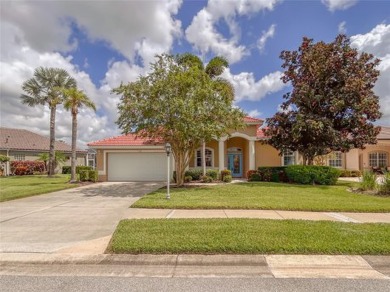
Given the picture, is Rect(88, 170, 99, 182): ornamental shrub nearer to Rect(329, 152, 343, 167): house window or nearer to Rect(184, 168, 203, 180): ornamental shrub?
Rect(184, 168, 203, 180): ornamental shrub

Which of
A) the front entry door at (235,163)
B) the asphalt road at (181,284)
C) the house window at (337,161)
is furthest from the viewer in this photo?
the house window at (337,161)

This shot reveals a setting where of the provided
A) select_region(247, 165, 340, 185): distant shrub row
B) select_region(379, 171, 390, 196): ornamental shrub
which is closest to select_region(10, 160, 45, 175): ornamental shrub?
select_region(247, 165, 340, 185): distant shrub row

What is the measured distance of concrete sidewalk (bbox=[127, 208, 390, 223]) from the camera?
8.09 meters

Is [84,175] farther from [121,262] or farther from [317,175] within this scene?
[121,262]

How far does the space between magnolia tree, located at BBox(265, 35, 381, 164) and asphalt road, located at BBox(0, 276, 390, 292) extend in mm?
13186

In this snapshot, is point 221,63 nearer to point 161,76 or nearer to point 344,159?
point 161,76

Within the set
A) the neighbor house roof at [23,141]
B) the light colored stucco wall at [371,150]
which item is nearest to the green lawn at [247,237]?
the light colored stucco wall at [371,150]

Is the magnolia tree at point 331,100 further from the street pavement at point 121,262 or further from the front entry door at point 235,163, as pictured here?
the street pavement at point 121,262

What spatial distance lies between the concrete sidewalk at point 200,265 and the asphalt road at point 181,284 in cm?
17

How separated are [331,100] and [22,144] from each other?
36182 mm

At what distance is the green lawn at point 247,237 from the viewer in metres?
5.28

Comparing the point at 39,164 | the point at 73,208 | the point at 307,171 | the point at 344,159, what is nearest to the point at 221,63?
the point at 307,171

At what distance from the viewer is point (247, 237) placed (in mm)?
5844

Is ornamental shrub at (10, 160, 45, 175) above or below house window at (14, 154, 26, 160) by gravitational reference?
below
